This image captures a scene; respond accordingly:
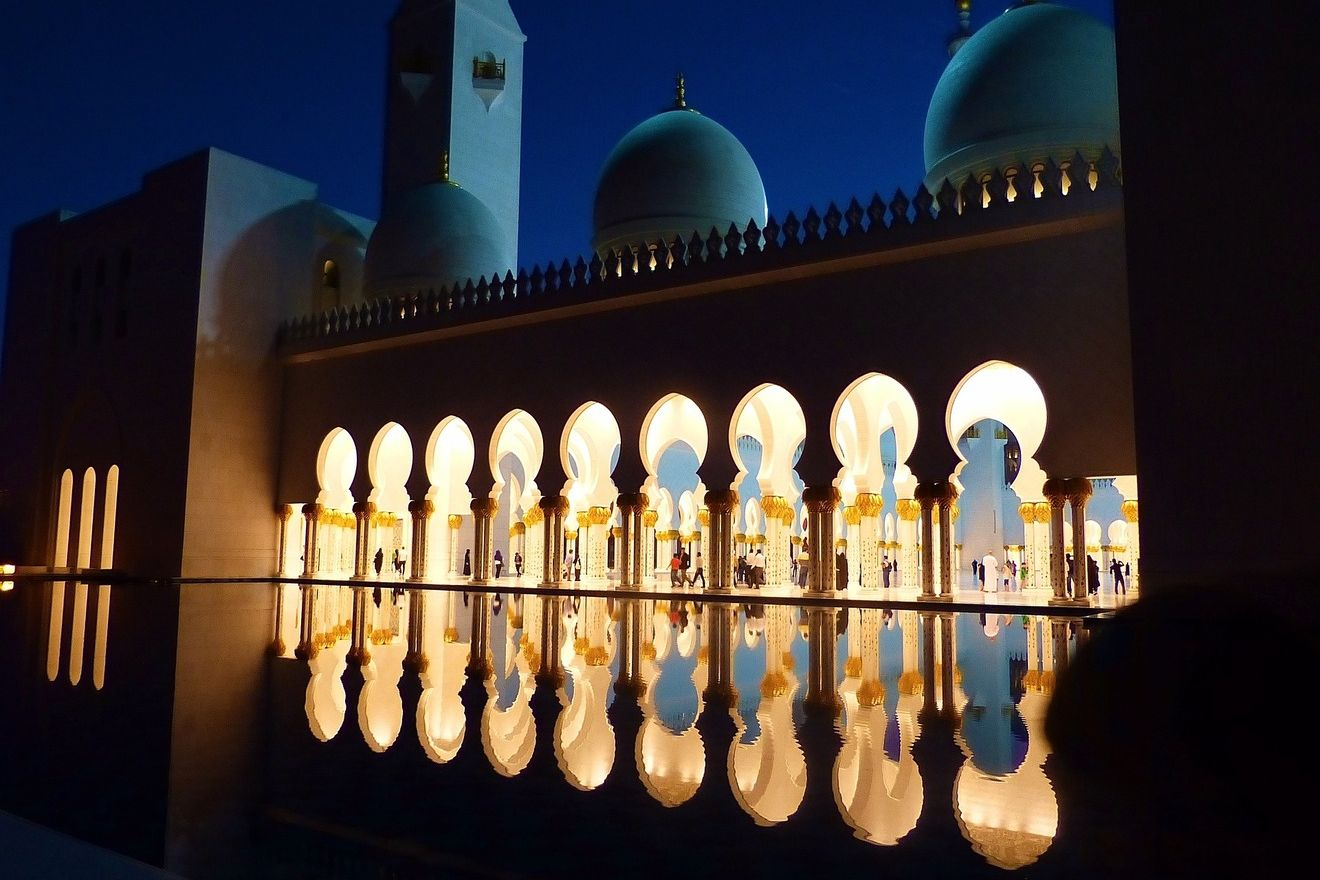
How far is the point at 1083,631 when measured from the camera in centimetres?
576

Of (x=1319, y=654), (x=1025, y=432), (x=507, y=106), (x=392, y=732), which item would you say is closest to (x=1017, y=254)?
(x=1025, y=432)

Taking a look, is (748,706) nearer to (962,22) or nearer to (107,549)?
(107,549)

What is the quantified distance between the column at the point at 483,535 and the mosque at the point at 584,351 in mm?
39

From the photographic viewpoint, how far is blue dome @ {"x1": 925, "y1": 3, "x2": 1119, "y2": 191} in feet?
28.9

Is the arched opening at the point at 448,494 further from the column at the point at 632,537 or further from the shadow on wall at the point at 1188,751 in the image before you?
the shadow on wall at the point at 1188,751

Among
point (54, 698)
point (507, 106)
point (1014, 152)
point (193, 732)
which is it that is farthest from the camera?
point (507, 106)

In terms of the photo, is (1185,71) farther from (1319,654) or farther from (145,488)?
(145,488)

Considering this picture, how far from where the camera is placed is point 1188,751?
2.41m

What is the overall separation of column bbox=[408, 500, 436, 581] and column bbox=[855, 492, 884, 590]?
15.1 feet

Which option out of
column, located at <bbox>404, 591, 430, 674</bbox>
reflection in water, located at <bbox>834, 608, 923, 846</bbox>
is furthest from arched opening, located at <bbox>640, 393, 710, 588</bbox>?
reflection in water, located at <bbox>834, 608, 923, 846</bbox>

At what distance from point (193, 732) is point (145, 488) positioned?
399 inches

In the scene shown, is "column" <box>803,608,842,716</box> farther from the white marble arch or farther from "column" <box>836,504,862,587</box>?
the white marble arch

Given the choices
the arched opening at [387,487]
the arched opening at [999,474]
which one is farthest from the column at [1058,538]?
the arched opening at [387,487]

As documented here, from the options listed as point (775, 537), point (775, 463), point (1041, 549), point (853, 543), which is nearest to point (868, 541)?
point (853, 543)
